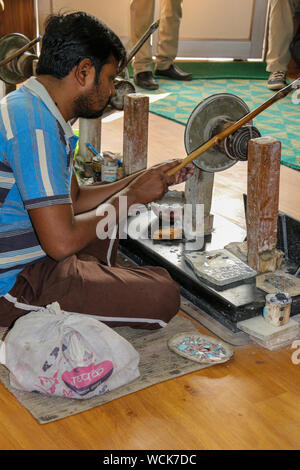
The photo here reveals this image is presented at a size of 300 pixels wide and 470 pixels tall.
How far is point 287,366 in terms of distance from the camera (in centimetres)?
191

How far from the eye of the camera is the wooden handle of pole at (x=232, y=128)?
203cm

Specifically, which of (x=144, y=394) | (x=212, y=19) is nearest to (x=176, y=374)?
(x=144, y=394)

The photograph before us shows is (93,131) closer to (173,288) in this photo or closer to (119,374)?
(173,288)

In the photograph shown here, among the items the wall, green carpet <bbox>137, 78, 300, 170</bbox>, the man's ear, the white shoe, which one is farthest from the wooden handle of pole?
the wall

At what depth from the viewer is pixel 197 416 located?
1.66m

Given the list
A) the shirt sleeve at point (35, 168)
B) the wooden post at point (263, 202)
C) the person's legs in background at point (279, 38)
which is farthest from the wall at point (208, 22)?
the shirt sleeve at point (35, 168)

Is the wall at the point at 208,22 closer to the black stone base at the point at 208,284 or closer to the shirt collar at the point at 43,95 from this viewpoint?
the black stone base at the point at 208,284

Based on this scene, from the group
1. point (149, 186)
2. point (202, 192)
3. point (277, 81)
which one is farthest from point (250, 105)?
point (149, 186)

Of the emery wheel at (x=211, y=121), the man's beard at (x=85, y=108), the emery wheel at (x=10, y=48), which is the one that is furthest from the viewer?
the emery wheel at (x=10, y=48)

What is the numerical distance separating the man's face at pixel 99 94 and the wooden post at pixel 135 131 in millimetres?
900

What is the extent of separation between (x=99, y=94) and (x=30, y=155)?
30cm

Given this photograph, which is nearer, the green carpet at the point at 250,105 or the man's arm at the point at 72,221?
the man's arm at the point at 72,221

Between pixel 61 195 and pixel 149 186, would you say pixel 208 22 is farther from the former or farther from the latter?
pixel 61 195

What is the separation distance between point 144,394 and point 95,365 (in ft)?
0.56
